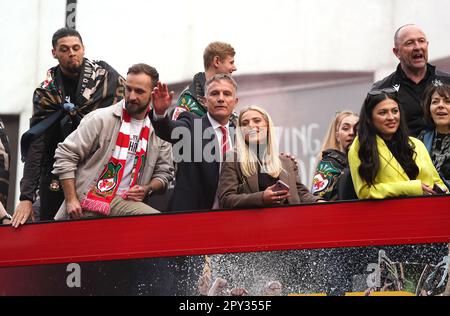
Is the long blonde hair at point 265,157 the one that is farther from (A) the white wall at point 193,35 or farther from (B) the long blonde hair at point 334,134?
(A) the white wall at point 193,35

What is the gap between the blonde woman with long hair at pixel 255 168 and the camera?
17.6 ft

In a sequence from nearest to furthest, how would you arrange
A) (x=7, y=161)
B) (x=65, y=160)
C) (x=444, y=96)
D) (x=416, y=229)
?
1. (x=416, y=229)
2. (x=444, y=96)
3. (x=65, y=160)
4. (x=7, y=161)

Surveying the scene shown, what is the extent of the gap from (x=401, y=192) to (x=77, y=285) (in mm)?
1746

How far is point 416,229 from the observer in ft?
16.3

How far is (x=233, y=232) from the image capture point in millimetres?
5277

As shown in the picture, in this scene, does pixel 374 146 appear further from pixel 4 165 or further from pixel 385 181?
pixel 4 165

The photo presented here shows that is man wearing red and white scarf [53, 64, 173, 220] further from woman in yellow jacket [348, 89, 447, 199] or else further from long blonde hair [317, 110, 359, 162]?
woman in yellow jacket [348, 89, 447, 199]

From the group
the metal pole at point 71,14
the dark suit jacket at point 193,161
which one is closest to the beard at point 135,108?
the dark suit jacket at point 193,161

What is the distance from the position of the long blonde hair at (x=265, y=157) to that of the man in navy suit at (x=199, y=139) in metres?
0.23

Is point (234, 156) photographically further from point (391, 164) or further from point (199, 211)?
point (391, 164)

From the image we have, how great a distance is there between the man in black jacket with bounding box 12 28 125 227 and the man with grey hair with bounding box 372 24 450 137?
1565mm

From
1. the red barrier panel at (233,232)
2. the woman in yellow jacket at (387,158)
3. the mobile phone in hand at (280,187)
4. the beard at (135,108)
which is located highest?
the beard at (135,108)

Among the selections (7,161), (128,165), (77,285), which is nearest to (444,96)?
(128,165)

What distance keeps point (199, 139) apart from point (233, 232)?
647 mm
